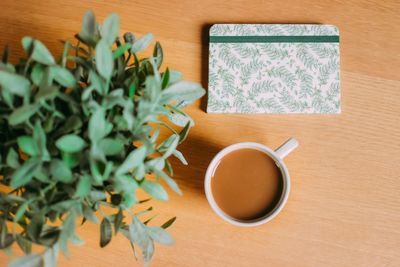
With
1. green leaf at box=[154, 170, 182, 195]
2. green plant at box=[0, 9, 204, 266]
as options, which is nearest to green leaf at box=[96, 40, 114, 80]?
green plant at box=[0, 9, 204, 266]

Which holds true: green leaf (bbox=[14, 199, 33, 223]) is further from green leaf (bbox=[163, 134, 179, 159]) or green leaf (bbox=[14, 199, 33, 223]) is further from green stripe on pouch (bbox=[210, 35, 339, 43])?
green stripe on pouch (bbox=[210, 35, 339, 43])

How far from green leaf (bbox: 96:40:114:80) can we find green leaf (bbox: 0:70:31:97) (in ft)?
0.20

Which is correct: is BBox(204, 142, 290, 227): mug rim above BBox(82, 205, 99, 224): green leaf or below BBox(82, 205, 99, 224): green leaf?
below

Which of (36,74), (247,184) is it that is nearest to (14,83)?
(36,74)

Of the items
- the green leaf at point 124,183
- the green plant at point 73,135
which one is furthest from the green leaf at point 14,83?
the green leaf at point 124,183

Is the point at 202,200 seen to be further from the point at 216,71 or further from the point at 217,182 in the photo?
the point at 216,71

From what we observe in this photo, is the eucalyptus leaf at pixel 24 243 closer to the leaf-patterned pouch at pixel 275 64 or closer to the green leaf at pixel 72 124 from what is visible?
the green leaf at pixel 72 124

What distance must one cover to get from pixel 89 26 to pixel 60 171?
0.42 ft

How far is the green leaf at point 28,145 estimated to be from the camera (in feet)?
1.21

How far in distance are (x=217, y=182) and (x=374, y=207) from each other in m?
0.21

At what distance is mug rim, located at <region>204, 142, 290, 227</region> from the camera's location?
21.1 inches

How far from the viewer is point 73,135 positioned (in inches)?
14.6

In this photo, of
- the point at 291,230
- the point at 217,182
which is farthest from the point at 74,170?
the point at 291,230

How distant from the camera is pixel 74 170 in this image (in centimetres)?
40
